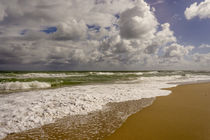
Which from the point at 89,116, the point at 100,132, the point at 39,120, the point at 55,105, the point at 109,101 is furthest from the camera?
the point at 109,101

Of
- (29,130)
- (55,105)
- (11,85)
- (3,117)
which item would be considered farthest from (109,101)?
(11,85)

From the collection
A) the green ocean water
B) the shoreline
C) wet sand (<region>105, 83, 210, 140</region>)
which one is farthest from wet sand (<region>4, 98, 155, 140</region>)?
the green ocean water

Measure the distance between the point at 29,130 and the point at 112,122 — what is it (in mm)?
3322

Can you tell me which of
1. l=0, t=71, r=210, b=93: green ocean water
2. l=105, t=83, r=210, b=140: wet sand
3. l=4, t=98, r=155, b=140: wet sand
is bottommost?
l=105, t=83, r=210, b=140: wet sand

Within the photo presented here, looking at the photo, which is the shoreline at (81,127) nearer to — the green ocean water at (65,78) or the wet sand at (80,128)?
the wet sand at (80,128)

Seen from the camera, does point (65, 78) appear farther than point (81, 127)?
Yes

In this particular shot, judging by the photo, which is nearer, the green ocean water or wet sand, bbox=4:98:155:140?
wet sand, bbox=4:98:155:140

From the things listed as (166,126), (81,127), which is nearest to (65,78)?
(81,127)

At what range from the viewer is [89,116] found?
6.30 meters

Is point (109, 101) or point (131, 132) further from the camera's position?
point (109, 101)

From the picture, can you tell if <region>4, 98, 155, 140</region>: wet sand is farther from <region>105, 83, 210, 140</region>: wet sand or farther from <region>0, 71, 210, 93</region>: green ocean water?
<region>0, 71, 210, 93</region>: green ocean water

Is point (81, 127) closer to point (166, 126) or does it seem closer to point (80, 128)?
point (80, 128)

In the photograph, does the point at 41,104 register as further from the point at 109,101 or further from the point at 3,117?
the point at 109,101

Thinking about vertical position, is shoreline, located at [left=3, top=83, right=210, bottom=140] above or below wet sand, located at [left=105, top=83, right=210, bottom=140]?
above
